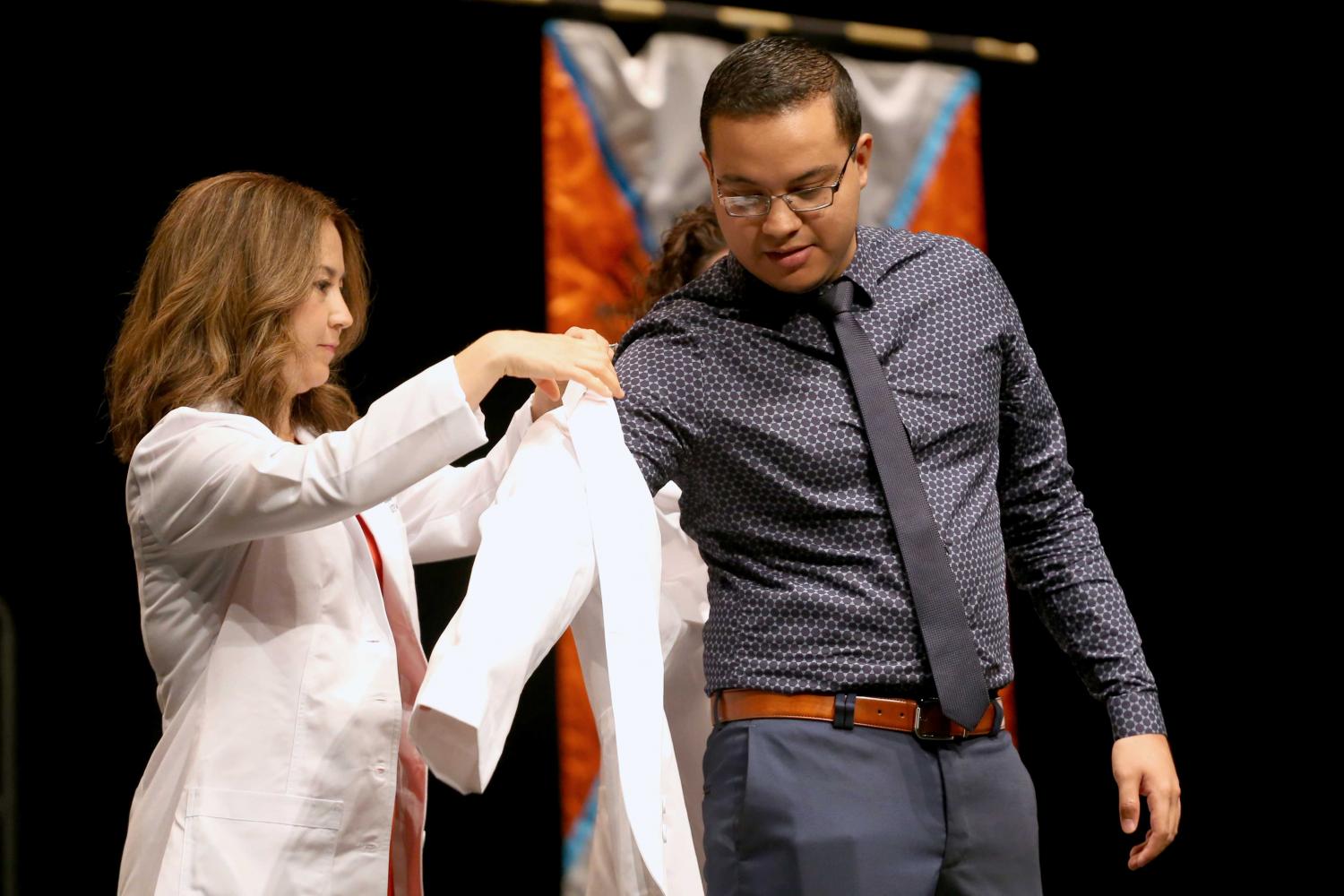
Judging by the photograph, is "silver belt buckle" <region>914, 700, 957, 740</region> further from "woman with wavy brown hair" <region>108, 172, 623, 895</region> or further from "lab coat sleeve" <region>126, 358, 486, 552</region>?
"lab coat sleeve" <region>126, 358, 486, 552</region>

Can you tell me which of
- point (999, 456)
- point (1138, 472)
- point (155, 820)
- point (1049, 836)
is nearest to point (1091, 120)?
point (1138, 472)

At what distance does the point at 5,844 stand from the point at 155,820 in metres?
1.10

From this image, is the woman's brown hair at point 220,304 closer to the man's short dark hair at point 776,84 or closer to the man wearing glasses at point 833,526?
the man wearing glasses at point 833,526

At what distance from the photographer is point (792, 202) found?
5.79 feet

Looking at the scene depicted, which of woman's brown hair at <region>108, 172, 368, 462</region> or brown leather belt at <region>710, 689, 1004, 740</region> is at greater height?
woman's brown hair at <region>108, 172, 368, 462</region>

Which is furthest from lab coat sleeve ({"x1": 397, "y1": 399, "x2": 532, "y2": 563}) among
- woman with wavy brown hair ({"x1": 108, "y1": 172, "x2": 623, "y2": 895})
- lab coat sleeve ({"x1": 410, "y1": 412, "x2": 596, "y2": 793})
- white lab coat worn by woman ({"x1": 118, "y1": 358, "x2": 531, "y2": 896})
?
lab coat sleeve ({"x1": 410, "y1": 412, "x2": 596, "y2": 793})

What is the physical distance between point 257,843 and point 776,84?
1.14 metres

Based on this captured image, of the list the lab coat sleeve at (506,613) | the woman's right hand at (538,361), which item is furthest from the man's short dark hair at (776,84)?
the lab coat sleeve at (506,613)

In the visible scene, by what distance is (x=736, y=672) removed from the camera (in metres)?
1.77

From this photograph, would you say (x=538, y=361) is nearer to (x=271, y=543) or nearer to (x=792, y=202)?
(x=792, y=202)

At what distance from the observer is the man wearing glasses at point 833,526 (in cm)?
171

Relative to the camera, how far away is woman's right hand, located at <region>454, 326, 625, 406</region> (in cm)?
176

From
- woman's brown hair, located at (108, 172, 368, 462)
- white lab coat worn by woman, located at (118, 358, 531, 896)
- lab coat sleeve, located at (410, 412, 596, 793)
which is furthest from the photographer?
woman's brown hair, located at (108, 172, 368, 462)

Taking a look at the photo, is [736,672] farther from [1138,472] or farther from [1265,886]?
[1265,886]
